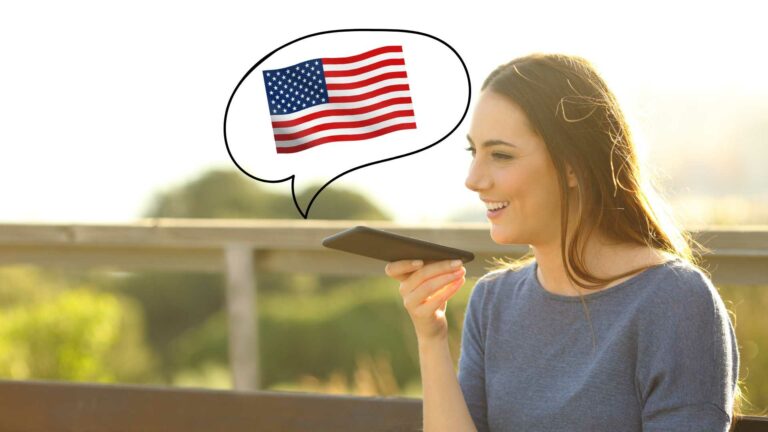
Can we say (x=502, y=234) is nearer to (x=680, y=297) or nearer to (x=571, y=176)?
(x=571, y=176)

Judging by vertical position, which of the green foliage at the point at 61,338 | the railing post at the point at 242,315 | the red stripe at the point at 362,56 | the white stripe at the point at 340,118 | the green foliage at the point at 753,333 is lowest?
the green foliage at the point at 61,338

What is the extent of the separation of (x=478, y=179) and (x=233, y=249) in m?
1.55

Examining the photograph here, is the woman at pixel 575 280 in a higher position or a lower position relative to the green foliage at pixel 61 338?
higher

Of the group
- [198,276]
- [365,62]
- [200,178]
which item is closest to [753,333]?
[365,62]

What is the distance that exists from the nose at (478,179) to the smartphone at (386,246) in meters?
0.15

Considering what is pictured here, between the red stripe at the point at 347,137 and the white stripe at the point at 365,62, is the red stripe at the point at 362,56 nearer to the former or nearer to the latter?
the white stripe at the point at 365,62

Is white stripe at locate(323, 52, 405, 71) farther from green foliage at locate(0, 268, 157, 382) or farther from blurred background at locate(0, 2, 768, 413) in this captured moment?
green foliage at locate(0, 268, 157, 382)

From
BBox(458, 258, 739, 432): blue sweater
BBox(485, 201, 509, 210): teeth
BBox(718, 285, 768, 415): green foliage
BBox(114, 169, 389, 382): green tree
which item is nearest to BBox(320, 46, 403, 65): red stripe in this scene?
BBox(485, 201, 509, 210): teeth

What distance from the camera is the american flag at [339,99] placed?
5.30 feet

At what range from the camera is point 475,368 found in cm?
211

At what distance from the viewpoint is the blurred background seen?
4965 mm

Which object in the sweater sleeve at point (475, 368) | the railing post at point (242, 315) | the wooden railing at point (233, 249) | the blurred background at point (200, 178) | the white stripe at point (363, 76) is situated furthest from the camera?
the blurred background at point (200, 178)

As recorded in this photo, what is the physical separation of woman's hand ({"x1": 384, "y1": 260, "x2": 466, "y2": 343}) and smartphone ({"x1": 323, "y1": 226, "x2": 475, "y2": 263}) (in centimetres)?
1

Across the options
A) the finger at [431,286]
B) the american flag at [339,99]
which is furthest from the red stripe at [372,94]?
the finger at [431,286]
